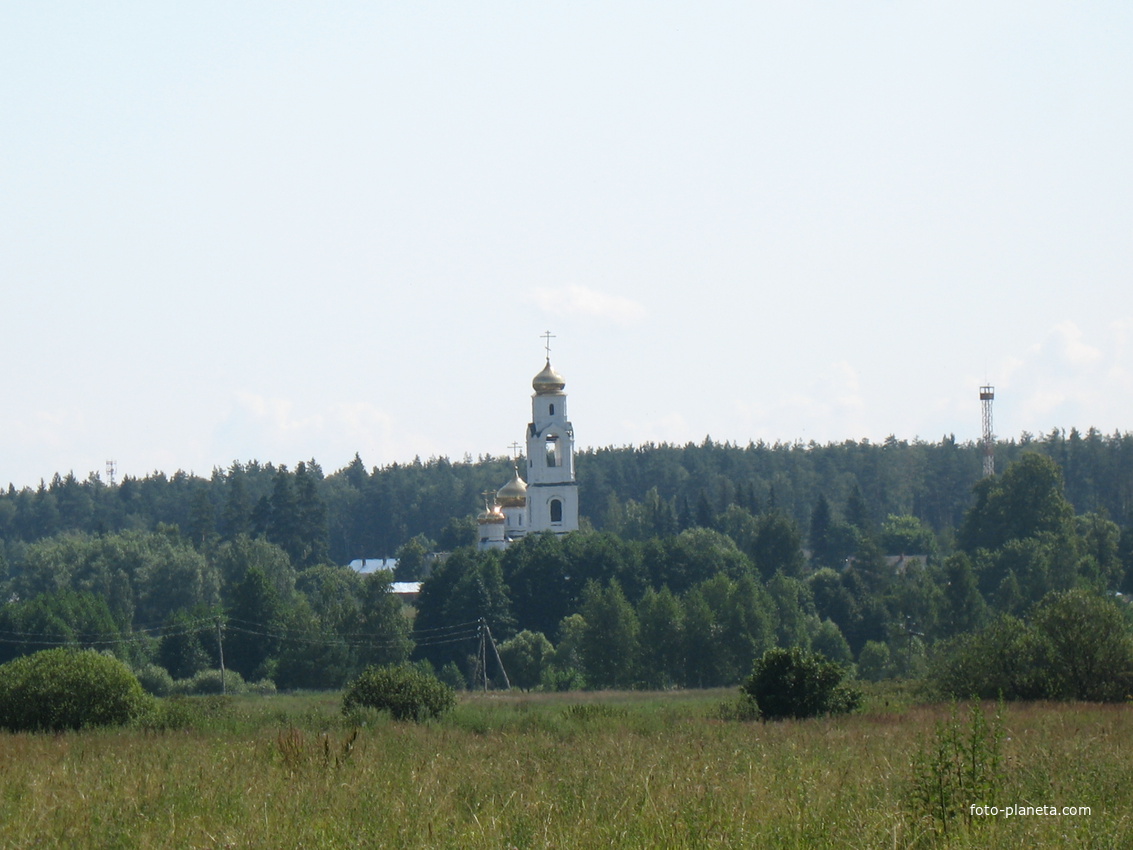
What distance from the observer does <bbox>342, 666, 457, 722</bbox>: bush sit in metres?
29.3

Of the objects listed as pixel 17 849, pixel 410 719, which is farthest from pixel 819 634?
pixel 17 849

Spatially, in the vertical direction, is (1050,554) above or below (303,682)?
above

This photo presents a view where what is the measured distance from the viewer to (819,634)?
76.2 metres

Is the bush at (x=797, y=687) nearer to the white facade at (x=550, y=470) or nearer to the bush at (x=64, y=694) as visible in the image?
the bush at (x=64, y=694)

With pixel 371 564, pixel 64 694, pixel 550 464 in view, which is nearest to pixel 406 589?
pixel 550 464

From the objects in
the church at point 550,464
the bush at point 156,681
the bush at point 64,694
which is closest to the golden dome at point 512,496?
the church at point 550,464

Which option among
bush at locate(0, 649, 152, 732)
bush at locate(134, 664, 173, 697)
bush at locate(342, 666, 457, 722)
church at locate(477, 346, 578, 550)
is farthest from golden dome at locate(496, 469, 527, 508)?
bush at locate(0, 649, 152, 732)

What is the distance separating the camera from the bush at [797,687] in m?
27.7

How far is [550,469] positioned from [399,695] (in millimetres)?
60536

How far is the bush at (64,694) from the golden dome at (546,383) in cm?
6515

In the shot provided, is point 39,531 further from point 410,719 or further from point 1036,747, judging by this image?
point 1036,747

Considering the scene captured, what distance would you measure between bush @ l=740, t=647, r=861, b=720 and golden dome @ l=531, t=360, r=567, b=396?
2490 inches

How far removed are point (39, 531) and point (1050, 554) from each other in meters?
120

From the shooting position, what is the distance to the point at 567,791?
1334 cm
